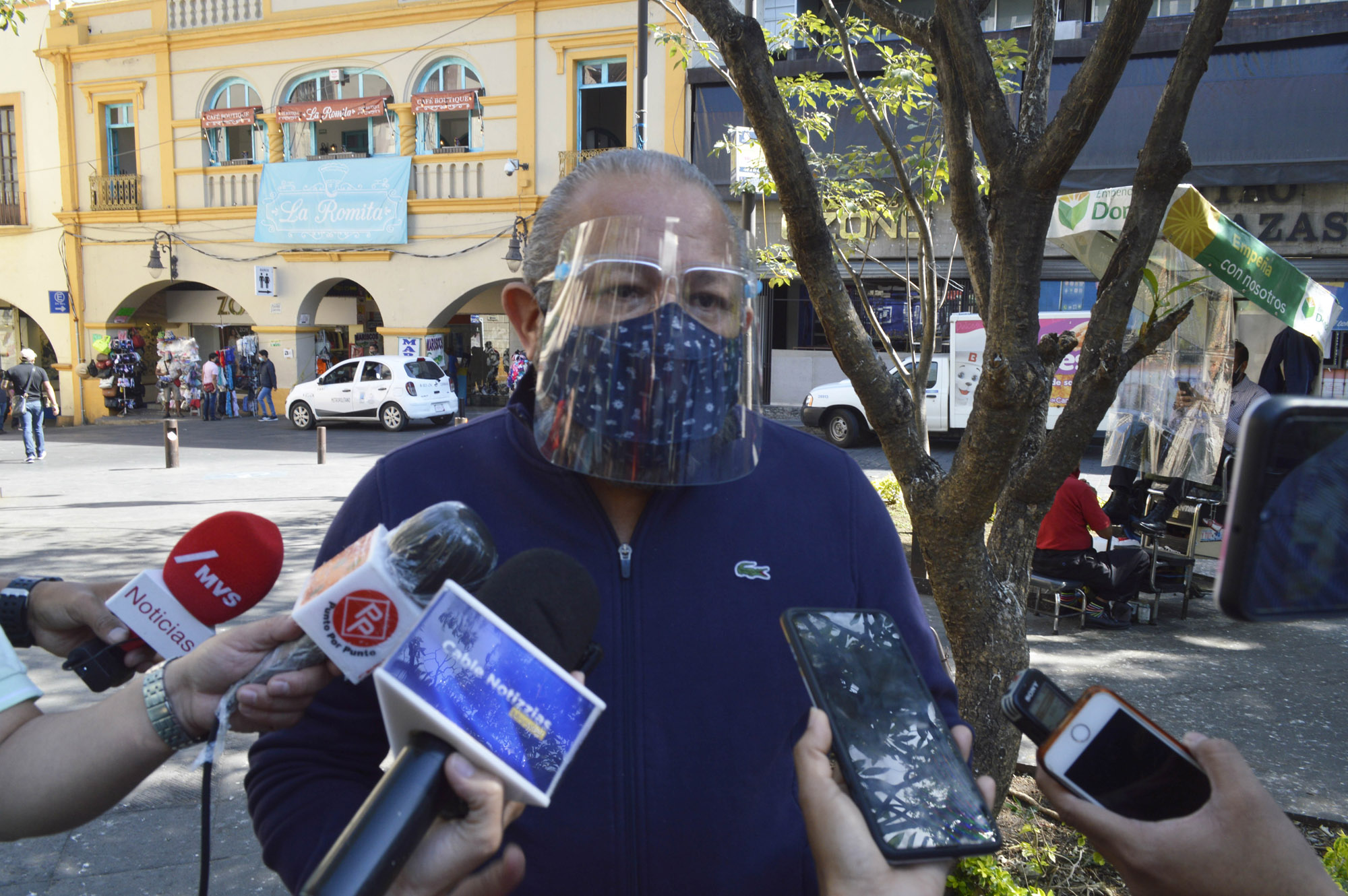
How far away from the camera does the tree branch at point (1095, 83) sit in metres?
2.60

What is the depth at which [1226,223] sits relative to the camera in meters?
6.00

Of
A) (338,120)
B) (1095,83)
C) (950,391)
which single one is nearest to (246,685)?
(1095,83)

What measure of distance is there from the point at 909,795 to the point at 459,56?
796 inches

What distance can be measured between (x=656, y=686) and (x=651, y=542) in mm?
242

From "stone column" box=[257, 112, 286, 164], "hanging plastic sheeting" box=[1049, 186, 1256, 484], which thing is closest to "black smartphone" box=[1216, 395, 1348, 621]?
"hanging plastic sheeting" box=[1049, 186, 1256, 484]

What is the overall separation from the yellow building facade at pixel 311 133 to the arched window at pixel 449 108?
0.04 m

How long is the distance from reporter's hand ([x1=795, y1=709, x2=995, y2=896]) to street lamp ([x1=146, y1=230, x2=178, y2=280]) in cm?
2327

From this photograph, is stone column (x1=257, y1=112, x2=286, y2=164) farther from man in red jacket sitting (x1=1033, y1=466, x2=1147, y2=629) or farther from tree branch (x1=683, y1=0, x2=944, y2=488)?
tree branch (x1=683, y1=0, x2=944, y2=488)

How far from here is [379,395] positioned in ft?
57.6

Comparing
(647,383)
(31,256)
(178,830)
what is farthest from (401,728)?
(31,256)

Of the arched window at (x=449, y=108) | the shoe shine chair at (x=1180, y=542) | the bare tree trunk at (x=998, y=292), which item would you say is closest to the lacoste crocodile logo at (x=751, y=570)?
the bare tree trunk at (x=998, y=292)

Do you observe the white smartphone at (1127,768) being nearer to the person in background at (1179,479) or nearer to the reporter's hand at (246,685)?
the reporter's hand at (246,685)

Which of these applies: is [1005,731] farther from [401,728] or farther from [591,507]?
[401,728]

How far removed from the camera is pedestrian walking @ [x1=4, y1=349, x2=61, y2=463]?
44.4ft
